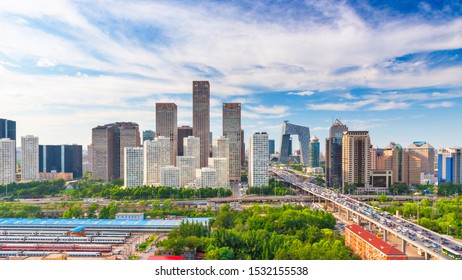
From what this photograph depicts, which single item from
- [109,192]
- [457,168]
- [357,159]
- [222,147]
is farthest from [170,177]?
[457,168]

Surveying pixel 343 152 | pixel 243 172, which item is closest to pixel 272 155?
pixel 243 172

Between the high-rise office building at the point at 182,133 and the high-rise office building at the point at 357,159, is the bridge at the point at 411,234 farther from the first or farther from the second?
the high-rise office building at the point at 182,133

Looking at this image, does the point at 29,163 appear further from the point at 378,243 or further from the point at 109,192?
the point at 378,243

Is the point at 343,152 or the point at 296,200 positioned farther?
the point at 343,152

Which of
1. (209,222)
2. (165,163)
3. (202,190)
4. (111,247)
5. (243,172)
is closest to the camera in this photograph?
(111,247)

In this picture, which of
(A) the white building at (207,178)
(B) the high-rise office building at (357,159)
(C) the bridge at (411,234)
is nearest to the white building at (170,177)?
(A) the white building at (207,178)
